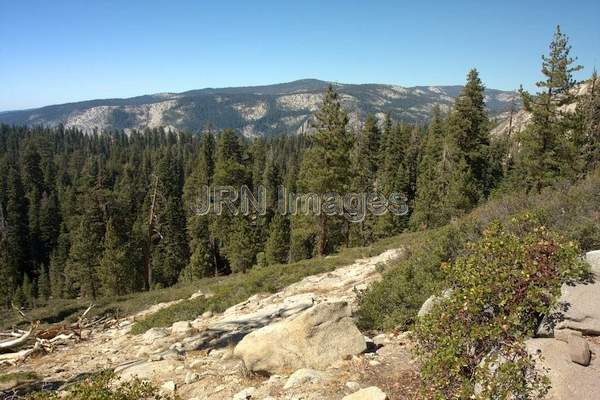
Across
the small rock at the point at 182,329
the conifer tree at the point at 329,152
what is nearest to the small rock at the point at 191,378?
the small rock at the point at 182,329

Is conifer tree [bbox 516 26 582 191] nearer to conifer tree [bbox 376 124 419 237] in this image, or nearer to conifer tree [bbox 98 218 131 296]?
conifer tree [bbox 376 124 419 237]

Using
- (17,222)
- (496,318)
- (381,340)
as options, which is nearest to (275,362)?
(381,340)

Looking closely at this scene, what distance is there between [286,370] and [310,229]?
21.5 m

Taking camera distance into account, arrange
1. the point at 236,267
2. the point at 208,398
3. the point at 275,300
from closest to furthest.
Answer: the point at 208,398, the point at 275,300, the point at 236,267

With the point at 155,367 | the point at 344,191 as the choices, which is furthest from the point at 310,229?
the point at 155,367

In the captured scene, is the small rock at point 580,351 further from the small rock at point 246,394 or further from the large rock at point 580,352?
the small rock at point 246,394

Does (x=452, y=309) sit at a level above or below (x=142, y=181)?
above

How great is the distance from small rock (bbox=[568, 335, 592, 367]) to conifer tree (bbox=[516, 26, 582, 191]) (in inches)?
922

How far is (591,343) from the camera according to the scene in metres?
5.21

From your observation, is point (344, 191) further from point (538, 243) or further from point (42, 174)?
point (42, 174)

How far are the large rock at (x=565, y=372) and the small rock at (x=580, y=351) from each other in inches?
1.9

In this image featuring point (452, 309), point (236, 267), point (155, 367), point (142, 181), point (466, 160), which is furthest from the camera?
point (142, 181)

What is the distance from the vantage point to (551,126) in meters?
26.4

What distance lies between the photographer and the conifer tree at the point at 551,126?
25.4 meters
